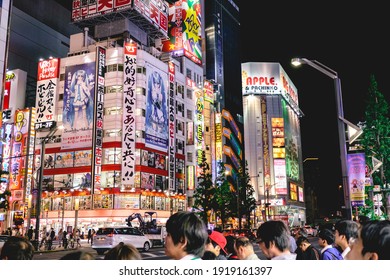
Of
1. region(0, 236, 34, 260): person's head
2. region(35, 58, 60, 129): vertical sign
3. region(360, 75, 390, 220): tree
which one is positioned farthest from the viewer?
region(35, 58, 60, 129): vertical sign

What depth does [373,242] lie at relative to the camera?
2723 mm

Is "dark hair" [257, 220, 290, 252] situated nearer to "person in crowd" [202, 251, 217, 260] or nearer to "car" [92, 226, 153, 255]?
"person in crowd" [202, 251, 217, 260]

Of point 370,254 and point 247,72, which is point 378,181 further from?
point 247,72

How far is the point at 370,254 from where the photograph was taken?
275 centimetres

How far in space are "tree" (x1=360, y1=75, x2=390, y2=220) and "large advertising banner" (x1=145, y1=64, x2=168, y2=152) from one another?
1276 inches

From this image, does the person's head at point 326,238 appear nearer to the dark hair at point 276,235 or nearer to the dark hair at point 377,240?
the dark hair at point 276,235

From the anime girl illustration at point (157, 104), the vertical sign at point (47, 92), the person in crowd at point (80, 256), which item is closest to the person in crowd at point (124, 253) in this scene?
the person in crowd at point (80, 256)

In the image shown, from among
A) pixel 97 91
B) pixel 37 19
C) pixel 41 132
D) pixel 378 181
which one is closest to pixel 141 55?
pixel 97 91

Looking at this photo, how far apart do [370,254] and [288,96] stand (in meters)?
117

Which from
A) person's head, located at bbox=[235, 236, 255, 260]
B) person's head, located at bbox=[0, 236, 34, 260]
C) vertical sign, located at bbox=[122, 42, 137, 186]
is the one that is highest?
vertical sign, located at bbox=[122, 42, 137, 186]

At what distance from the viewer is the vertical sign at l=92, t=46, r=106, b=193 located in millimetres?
52000

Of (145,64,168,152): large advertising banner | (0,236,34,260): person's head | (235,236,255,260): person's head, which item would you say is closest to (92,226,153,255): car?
(235,236,255,260): person's head

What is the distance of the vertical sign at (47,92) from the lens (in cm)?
5575

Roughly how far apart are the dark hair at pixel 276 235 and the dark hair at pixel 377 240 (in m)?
1.50
